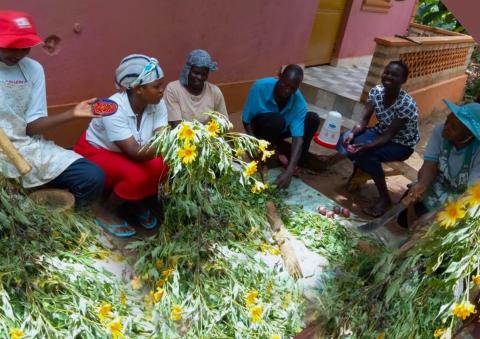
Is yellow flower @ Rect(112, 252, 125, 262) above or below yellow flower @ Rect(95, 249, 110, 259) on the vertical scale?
below

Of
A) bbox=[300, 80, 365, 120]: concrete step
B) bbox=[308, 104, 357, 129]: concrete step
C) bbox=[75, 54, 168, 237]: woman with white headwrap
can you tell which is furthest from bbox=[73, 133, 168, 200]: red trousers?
bbox=[300, 80, 365, 120]: concrete step

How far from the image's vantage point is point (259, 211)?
3146 mm

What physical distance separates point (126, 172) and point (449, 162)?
230 cm

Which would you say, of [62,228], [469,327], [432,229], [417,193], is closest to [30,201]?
[62,228]

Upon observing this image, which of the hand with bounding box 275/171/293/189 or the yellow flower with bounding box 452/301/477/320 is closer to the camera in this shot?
the yellow flower with bounding box 452/301/477/320

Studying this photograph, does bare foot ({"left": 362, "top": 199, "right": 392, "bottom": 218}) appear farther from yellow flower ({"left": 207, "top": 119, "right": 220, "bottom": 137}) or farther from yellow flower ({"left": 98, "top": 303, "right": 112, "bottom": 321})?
yellow flower ({"left": 98, "top": 303, "right": 112, "bottom": 321})

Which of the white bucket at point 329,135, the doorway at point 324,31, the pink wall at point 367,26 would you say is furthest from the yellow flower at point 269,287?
the pink wall at point 367,26

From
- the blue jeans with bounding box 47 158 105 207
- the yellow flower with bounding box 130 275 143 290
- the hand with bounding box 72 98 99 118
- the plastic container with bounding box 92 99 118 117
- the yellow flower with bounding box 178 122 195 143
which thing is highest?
the yellow flower with bounding box 178 122 195 143

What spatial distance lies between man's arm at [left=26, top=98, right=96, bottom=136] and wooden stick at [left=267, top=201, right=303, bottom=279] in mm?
1453

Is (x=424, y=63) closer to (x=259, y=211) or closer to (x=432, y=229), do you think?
(x=259, y=211)

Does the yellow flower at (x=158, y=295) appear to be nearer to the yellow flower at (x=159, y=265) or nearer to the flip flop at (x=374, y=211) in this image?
the yellow flower at (x=159, y=265)

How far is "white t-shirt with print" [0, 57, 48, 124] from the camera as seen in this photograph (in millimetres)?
2439

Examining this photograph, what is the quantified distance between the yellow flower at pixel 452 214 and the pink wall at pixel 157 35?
2.87 m

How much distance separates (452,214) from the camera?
1855mm
